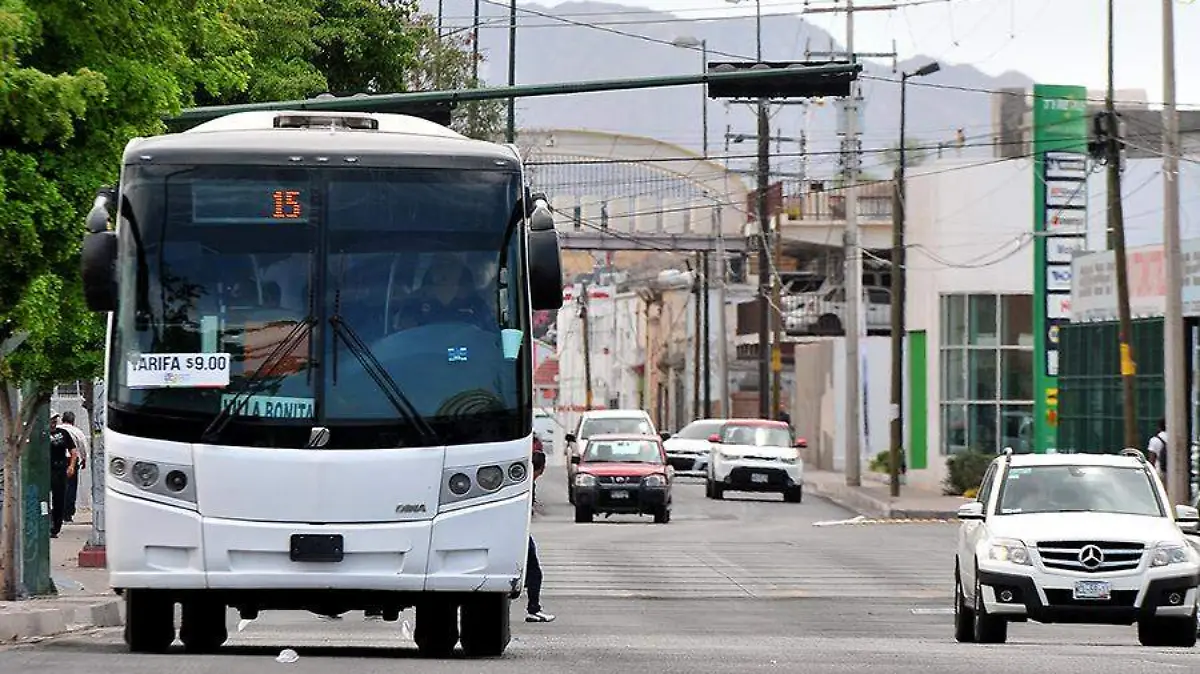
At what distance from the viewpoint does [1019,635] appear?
2247cm

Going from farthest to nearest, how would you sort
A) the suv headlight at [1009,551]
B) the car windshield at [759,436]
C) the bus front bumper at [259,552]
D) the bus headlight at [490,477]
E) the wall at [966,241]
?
the wall at [966,241]
the car windshield at [759,436]
the suv headlight at [1009,551]
the bus headlight at [490,477]
the bus front bumper at [259,552]

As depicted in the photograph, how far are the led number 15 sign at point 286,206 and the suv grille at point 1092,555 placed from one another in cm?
766

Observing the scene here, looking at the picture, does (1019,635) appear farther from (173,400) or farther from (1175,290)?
(1175,290)

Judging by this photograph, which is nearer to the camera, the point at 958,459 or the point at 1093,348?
the point at 1093,348

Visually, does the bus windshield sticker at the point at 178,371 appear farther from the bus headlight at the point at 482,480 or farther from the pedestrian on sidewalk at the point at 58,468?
the pedestrian on sidewalk at the point at 58,468

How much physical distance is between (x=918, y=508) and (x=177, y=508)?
35.0 meters

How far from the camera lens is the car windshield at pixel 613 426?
46.2 metres

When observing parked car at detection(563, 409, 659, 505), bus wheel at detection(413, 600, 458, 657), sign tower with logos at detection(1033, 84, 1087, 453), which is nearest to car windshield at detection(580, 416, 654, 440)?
parked car at detection(563, 409, 659, 505)

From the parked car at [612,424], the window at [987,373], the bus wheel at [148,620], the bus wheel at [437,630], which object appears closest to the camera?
the bus wheel at [148,620]

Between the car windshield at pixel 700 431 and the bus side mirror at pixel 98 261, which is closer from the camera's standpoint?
the bus side mirror at pixel 98 261

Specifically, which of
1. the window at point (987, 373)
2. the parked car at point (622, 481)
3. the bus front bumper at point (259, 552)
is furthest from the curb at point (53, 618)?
the window at point (987, 373)

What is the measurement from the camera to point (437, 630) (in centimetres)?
1641

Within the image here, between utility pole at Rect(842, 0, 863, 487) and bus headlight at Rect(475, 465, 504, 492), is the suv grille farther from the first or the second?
utility pole at Rect(842, 0, 863, 487)

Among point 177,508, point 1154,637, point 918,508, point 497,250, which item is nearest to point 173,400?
point 177,508
